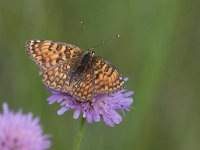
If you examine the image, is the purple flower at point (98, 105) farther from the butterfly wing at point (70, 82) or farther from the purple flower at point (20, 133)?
the purple flower at point (20, 133)

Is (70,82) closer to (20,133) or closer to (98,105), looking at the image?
(98,105)

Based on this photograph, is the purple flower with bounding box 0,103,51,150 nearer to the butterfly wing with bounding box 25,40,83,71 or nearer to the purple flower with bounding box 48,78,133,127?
the purple flower with bounding box 48,78,133,127

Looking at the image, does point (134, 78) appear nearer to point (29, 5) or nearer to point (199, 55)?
point (199, 55)

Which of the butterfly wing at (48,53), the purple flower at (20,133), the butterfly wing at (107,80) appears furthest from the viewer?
the butterfly wing at (48,53)

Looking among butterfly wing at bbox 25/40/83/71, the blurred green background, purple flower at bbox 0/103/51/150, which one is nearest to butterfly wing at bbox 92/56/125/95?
butterfly wing at bbox 25/40/83/71

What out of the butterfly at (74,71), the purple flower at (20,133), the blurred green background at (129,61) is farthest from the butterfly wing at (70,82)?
the blurred green background at (129,61)

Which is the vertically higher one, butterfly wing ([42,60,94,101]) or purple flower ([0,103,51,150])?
butterfly wing ([42,60,94,101])

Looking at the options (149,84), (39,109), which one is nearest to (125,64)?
(149,84)

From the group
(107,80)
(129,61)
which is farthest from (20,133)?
(129,61)
